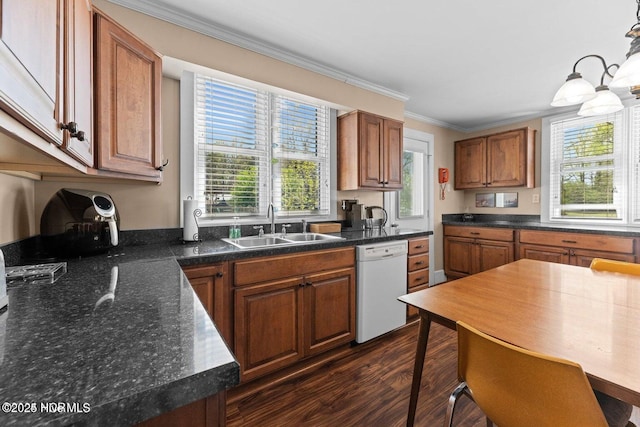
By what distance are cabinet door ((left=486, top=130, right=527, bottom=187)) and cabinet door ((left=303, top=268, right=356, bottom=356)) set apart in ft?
10.1

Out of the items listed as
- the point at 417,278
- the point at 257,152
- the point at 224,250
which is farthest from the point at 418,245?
the point at 224,250

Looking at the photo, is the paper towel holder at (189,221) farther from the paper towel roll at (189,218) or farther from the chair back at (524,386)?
the chair back at (524,386)

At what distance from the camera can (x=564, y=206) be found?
382cm

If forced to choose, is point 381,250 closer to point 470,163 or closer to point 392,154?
point 392,154

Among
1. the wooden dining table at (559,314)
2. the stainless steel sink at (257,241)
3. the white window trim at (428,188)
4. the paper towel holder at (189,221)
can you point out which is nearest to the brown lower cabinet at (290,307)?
the stainless steel sink at (257,241)

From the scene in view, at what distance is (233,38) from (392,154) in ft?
6.19

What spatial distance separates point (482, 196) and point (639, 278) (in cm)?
325

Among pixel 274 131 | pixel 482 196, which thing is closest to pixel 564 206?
pixel 482 196

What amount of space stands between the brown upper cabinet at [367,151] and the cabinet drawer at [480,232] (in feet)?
5.49

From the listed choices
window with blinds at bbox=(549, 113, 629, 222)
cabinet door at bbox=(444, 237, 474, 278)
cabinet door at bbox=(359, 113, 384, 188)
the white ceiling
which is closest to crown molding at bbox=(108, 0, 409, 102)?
the white ceiling

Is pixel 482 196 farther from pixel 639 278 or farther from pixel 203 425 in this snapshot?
pixel 203 425

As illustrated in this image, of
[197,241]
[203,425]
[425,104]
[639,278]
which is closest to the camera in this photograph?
[203,425]

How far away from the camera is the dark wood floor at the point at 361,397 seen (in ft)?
5.25

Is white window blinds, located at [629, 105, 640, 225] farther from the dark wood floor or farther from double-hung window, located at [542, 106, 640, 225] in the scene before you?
the dark wood floor
